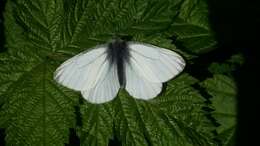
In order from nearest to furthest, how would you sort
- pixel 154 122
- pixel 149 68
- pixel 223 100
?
pixel 149 68, pixel 154 122, pixel 223 100

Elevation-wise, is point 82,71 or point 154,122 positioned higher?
point 82,71

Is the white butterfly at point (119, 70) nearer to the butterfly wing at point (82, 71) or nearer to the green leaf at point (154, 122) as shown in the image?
the butterfly wing at point (82, 71)

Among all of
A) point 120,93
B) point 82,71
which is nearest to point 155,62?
point 120,93

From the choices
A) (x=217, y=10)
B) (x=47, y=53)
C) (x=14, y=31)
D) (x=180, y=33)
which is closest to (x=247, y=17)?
(x=217, y=10)

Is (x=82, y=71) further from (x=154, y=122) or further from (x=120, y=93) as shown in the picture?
(x=154, y=122)

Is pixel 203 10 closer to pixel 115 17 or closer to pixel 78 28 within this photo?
pixel 115 17

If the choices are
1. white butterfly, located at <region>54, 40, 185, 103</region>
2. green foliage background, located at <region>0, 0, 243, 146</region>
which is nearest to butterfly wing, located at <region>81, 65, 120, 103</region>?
white butterfly, located at <region>54, 40, 185, 103</region>

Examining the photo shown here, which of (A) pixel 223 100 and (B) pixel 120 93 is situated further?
(A) pixel 223 100
